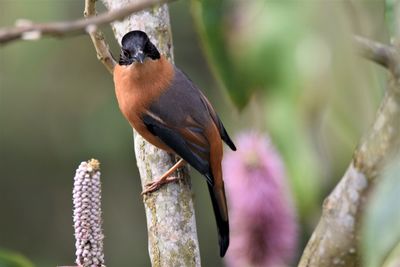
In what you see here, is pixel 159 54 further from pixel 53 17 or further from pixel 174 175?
pixel 53 17

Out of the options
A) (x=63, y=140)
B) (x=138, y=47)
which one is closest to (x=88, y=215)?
(x=138, y=47)

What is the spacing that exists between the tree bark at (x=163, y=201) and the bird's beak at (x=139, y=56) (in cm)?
7

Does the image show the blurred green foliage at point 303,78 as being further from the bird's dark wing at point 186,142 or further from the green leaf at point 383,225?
the bird's dark wing at point 186,142

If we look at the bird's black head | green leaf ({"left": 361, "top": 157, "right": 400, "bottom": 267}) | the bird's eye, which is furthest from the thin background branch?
the bird's eye

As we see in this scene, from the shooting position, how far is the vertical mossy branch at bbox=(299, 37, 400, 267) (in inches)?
25.6

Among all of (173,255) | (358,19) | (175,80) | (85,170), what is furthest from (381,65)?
(175,80)

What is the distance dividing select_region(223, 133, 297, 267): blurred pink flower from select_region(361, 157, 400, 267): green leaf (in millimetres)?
106

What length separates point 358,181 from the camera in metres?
1.52

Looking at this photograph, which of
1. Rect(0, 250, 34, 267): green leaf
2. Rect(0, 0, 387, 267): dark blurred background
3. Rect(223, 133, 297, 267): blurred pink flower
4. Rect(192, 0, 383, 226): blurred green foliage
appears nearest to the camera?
Rect(192, 0, 383, 226): blurred green foliage

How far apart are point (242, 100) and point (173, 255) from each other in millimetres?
1826

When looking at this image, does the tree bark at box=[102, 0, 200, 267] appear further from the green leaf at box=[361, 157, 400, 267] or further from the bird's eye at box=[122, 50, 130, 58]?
the green leaf at box=[361, 157, 400, 267]

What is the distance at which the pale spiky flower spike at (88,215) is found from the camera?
2121 mm

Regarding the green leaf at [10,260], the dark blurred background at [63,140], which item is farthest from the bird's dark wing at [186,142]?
the dark blurred background at [63,140]

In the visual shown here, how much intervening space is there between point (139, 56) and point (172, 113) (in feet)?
1.16
